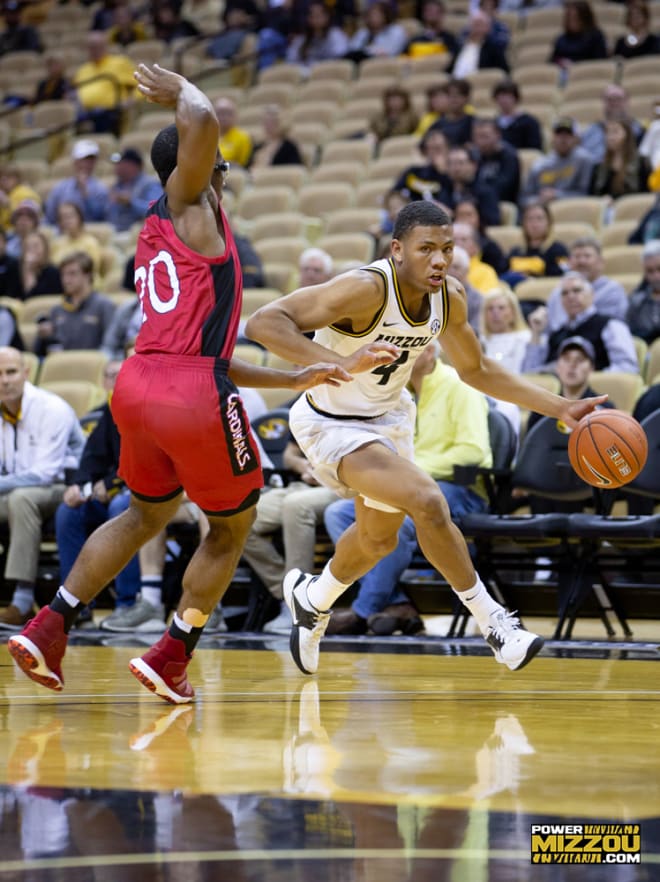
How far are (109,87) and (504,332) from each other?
28.3ft

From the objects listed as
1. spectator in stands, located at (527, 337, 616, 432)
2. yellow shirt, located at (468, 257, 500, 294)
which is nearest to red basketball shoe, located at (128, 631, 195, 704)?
spectator in stands, located at (527, 337, 616, 432)

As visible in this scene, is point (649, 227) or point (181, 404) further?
point (649, 227)

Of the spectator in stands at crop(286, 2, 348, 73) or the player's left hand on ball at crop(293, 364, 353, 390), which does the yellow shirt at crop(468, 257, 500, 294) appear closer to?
the player's left hand on ball at crop(293, 364, 353, 390)

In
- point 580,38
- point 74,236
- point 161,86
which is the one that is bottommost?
point 161,86

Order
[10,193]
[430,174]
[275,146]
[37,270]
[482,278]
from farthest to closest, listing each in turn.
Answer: [10,193]
[275,146]
[37,270]
[430,174]
[482,278]

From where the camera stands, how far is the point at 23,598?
7660mm

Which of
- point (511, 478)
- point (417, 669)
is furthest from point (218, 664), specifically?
point (511, 478)

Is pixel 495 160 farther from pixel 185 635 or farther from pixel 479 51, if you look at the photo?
pixel 185 635

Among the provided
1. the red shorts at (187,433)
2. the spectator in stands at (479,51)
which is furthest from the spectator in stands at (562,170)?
the red shorts at (187,433)

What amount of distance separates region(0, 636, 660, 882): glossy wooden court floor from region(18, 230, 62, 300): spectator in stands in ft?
21.8

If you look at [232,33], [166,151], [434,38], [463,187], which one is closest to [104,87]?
[232,33]

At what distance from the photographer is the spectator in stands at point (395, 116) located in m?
12.9

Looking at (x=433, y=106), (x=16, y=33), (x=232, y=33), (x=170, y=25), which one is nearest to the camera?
(x=433, y=106)

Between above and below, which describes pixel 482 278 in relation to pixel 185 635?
above
